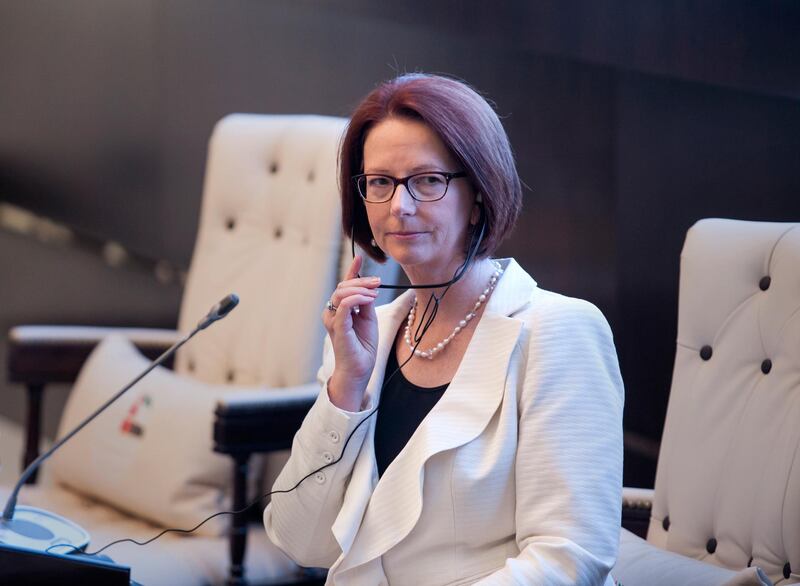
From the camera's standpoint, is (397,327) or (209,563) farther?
(209,563)

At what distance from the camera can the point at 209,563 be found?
2.07 m

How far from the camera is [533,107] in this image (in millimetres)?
2152

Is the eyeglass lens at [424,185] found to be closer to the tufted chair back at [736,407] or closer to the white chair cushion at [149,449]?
the tufted chair back at [736,407]

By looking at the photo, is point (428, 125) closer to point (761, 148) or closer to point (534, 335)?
point (534, 335)

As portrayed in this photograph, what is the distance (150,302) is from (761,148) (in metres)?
2.18

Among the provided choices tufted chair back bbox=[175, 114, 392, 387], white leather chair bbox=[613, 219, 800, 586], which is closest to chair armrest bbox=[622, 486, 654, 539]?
white leather chair bbox=[613, 219, 800, 586]

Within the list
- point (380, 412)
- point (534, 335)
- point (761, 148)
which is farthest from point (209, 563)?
point (761, 148)

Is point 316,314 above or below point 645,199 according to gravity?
below

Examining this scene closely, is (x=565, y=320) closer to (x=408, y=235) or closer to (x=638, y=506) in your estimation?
(x=408, y=235)

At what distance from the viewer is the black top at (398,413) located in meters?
1.47

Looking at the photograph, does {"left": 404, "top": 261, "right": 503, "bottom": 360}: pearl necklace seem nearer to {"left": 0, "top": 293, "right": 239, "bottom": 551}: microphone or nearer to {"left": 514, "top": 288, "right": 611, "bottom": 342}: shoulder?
{"left": 514, "top": 288, "right": 611, "bottom": 342}: shoulder

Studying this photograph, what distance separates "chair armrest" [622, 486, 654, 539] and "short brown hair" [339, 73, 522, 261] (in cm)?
55

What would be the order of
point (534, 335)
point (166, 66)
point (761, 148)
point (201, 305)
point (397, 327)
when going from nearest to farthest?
point (534, 335), point (397, 327), point (761, 148), point (201, 305), point (166, 66)

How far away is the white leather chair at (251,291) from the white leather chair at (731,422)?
0.70m
